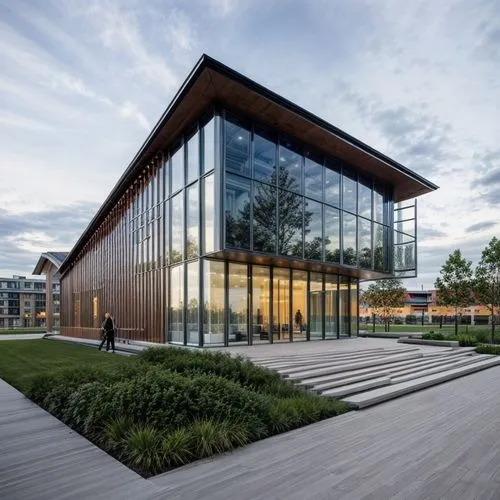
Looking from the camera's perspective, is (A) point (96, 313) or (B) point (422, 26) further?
(A) point (96, 313)

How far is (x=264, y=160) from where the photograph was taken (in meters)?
17.5

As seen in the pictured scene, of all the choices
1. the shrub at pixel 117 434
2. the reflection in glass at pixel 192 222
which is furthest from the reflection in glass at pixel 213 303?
the shrub at pixel 117 434

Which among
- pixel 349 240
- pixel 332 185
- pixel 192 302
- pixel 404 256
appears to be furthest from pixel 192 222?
pixel 404 256

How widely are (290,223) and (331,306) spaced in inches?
295

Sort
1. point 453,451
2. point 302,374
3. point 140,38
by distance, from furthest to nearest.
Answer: point 140,38 < point 302,374 < point 453,451

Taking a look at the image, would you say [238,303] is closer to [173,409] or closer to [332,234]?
[332,234]

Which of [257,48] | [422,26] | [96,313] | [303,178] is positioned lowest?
[96,313]

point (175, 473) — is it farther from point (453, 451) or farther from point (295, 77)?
point (295, 77)

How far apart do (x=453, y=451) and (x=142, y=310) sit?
61.5 feet

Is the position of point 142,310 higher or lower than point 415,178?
lower

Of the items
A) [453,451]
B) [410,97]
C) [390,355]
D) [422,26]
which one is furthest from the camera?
[410,97]

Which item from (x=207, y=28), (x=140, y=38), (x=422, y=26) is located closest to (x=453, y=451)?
(x=422, y=26)

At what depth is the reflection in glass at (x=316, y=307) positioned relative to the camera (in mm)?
21891

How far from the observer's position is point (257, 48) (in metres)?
15.6
